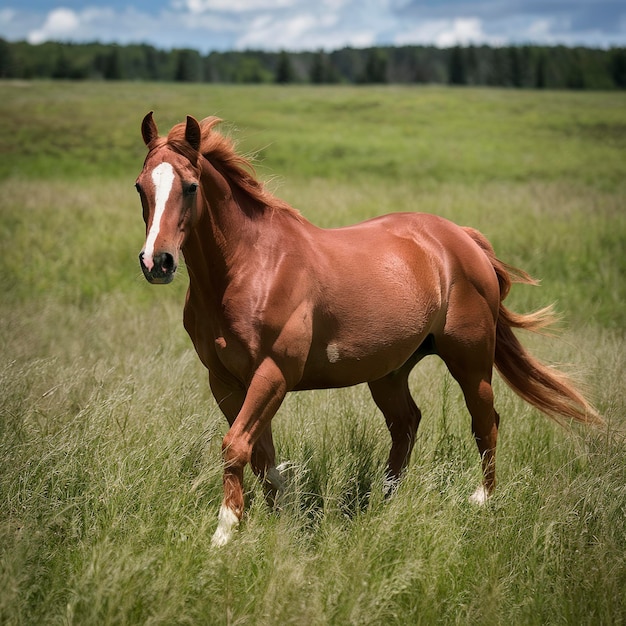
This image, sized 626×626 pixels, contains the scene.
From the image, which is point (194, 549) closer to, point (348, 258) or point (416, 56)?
point (348, 258)

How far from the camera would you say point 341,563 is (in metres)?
3.37

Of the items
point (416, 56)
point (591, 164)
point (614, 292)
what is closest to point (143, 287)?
point (614, 292)

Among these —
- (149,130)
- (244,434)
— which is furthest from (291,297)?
(149,130)

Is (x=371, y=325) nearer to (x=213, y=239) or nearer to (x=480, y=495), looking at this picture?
(x=213, y=239)

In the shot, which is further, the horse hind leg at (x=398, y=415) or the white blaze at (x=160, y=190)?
the horse hind leg at (x=398, y=415)

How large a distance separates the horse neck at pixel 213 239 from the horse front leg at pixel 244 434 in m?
0.50

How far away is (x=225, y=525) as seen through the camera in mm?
3434

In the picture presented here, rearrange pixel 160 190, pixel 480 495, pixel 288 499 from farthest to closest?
pixel 480 495 → pixel 288 499 → pixel 160 190

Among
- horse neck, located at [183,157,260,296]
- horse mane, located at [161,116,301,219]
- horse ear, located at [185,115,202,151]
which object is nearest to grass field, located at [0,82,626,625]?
horse mane, located at [161,116,301,219]

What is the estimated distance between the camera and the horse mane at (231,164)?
3629 mm

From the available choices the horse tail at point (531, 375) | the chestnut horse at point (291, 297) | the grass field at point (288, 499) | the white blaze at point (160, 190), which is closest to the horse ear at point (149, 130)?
the chestnut horse at point (291, 297)

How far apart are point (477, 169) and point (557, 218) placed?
1263cm

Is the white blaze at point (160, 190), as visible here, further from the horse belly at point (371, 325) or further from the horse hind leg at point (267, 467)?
the horse hind leg at point (267, 467)

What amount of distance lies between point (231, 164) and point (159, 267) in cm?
87
